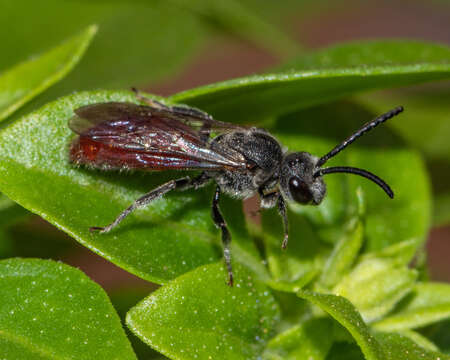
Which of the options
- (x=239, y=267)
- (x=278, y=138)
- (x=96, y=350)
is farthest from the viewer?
(x=278, y=138)

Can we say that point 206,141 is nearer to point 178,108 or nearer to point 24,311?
point 178,108

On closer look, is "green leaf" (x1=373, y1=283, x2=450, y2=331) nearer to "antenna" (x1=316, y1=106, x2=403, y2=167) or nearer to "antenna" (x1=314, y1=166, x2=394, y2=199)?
"antenna" (x1=314, y1=166, x2=394, y2=199)

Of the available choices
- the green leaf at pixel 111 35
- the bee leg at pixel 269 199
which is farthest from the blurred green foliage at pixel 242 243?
the green leaf at pixel 111 35

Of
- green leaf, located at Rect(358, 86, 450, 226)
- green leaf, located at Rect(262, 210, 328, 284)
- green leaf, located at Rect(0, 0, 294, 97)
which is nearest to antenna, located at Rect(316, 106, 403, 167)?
green leaf, located at Rect(262, 210, 328, 284)

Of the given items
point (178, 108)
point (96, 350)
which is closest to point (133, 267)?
point (96, 350)

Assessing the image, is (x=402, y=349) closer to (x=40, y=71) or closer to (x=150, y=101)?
(x=150, y=101)

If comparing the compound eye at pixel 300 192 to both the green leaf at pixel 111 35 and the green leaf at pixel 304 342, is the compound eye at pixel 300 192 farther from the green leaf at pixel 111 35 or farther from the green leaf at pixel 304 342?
the green leaf at pixel 111 35
